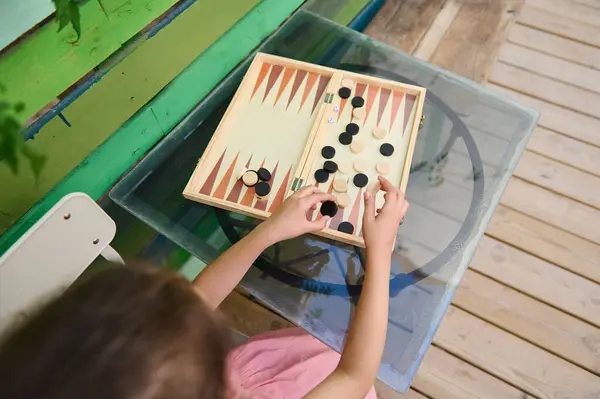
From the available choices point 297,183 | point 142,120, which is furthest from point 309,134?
point 142,120

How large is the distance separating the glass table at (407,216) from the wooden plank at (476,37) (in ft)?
1.80

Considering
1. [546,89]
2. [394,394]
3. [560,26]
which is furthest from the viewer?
[560,26]

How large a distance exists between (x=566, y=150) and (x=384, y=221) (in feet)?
4.19

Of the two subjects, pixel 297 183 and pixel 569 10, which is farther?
pixel 569 10

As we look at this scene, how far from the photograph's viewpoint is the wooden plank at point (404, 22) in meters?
1.84

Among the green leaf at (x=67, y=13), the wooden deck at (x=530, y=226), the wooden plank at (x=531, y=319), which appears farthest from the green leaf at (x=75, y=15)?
the wooden plank at (x=531, y=319)

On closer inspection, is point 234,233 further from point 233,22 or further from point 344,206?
point 233,22

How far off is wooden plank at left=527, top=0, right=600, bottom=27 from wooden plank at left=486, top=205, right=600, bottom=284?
41.9 inches

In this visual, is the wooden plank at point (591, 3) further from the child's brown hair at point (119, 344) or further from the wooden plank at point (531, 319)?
the child's brown hair at point (119, 344)

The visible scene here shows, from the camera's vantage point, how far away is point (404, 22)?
6.19 feet

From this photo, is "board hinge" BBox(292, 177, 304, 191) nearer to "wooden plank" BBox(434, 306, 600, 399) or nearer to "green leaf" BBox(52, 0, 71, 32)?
"green leaf" BBox(52, 0, 71, 32)

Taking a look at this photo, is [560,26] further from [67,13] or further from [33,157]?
[33,157]

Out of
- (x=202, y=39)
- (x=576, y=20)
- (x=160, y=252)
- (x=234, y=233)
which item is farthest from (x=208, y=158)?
(x=576, y=20)

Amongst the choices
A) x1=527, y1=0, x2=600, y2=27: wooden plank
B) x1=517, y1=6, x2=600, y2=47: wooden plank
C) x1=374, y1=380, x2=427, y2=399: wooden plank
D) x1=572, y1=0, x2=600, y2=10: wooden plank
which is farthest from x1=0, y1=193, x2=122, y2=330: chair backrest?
x1=572, y1=0, x2=600, y2=10: wooden plank
